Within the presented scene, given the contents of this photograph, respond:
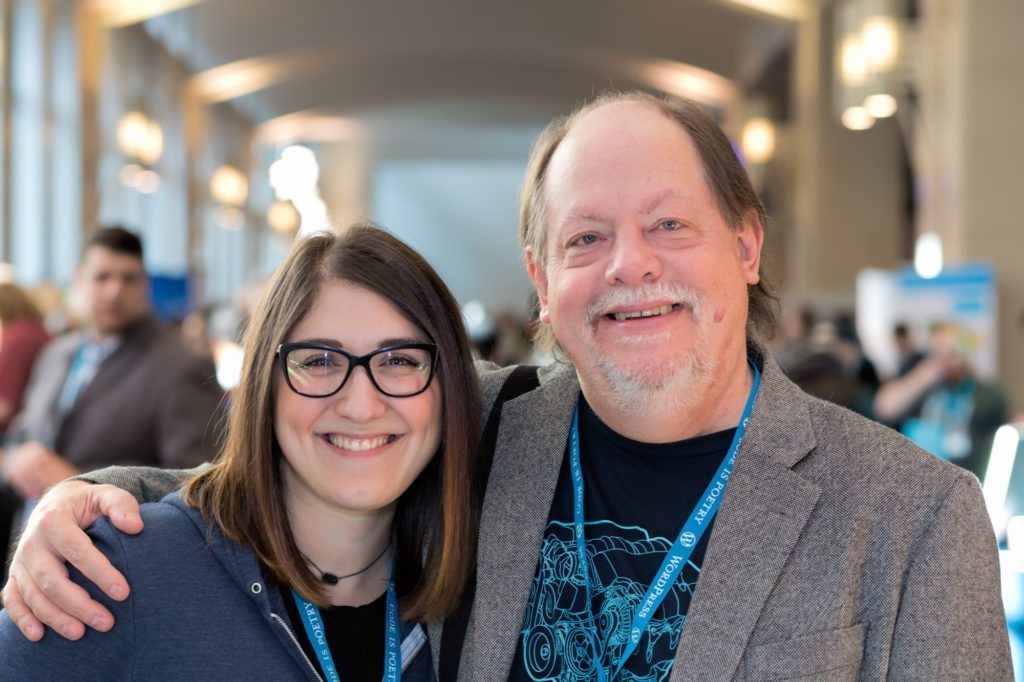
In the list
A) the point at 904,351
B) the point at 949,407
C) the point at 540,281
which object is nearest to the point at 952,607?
the point at 540,281

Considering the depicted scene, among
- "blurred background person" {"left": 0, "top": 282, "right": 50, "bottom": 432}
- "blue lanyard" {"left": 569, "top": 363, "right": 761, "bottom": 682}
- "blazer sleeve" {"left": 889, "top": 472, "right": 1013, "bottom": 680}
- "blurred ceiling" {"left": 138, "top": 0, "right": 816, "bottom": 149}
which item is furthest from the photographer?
"blurred ceiling" {"left": 138, "top": 0, "right": 816, "bottom": 149}

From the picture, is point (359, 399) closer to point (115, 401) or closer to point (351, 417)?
point (351, 417)

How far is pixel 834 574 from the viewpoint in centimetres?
168

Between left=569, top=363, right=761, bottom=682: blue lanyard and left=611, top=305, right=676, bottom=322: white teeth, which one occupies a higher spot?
left=611, top=305, right=676, bottom=322: white teeth

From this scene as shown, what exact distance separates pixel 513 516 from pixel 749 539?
1.38 feet

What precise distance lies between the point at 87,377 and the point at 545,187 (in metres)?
2.85

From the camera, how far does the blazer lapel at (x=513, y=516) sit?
184cm

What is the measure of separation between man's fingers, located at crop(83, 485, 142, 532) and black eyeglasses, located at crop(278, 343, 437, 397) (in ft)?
1.03

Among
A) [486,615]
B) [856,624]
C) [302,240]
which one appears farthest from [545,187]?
[856,624]

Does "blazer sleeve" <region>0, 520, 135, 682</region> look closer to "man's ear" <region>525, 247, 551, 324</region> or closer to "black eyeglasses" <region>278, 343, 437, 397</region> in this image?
"black eyeglasses" <region>278, 343, 437, 397</region>

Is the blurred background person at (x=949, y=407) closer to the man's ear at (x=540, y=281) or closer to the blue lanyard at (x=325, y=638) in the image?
the man's ear at (x=540, y=281)

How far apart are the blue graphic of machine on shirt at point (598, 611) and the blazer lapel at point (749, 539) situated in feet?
0.18

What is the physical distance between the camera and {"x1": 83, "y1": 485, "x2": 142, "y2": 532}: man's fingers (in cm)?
177

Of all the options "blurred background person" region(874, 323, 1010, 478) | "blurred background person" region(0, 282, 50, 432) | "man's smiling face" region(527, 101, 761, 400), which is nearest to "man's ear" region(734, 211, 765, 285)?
"man's smiling face" region(527, 101, 761, 400)
